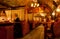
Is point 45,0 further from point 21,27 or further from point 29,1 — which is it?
point 21,27

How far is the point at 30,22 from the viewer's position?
5148mm

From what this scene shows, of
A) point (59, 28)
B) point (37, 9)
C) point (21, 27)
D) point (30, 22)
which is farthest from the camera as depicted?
point (37, 9)

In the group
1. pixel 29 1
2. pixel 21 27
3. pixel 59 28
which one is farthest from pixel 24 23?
pixel 59 28

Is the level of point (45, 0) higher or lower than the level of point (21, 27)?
higher

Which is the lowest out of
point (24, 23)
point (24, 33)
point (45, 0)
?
point (24, 33)

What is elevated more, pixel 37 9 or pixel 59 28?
pixel 37 9

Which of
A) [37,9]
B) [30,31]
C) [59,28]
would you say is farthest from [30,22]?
[59,28]

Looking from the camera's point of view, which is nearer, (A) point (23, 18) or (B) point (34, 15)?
(A) point (23, 18)

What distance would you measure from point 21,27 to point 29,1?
3.35 ft

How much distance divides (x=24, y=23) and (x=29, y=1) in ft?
2.80

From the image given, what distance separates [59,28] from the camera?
4.48 m

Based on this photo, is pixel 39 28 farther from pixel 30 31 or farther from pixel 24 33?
pixel 24 33

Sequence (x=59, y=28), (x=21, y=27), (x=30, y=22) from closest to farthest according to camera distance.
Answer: (x=59, y=28) < (x=21, y=27) < (x=30, y=22)

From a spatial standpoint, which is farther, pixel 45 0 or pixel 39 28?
pixel 45 0
